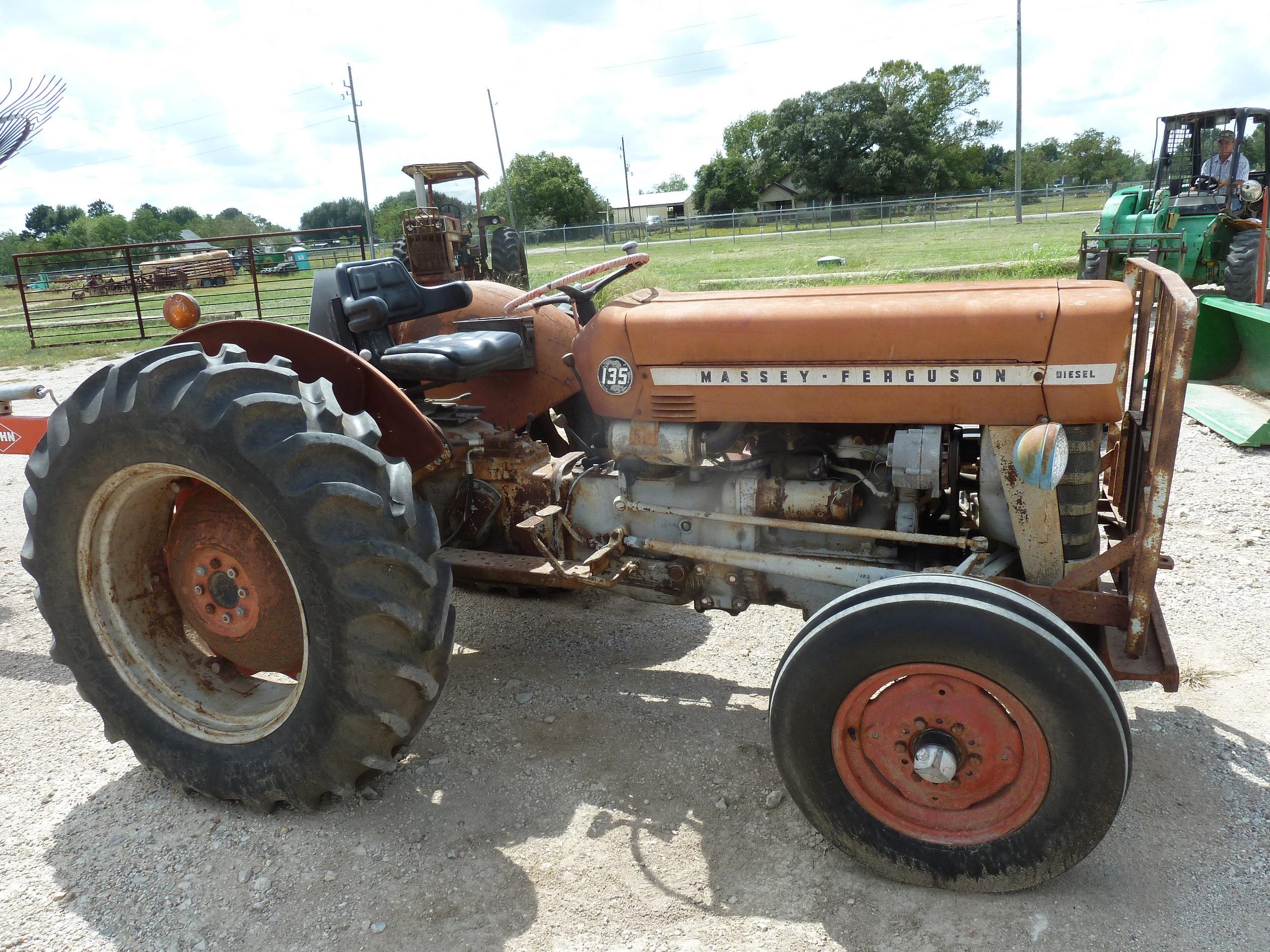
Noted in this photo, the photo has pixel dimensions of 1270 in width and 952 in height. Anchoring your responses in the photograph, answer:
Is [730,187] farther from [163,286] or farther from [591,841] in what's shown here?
[591,841]

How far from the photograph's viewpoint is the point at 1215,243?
10.3 m

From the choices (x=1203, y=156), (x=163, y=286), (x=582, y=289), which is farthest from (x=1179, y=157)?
(x=163, y=286)

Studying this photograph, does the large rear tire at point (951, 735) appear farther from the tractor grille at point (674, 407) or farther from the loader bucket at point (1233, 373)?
the loader bucket at point (1233, 373)

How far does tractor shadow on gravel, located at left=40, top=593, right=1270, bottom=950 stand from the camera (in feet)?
7.23

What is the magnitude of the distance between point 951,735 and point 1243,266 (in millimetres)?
9546

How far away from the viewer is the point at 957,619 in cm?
210

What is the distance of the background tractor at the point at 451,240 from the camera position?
52.6ft

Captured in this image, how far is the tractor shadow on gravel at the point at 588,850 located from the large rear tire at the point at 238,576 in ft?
0.69

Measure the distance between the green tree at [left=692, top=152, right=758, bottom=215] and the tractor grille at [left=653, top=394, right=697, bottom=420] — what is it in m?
55.1

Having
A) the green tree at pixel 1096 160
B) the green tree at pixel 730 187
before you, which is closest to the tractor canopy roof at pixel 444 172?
the green tree at pixel 730 187

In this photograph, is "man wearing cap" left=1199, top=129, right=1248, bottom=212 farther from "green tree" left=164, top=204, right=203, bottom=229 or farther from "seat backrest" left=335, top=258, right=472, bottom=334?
"green tree" left=164, top=204, right=203, bottom=229

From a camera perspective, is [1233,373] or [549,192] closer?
[1233,373]

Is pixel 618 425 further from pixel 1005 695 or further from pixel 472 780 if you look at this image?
pixel 1005 695

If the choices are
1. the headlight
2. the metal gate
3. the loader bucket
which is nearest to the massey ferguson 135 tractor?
the headlight
